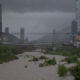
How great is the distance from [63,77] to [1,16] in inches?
1600

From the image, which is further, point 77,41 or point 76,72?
point 77,41

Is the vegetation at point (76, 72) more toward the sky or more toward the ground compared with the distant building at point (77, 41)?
more toward the sky

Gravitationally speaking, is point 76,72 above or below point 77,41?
above

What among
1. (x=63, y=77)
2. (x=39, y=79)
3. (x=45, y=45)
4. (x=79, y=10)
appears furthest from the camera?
(x=45, y=45)

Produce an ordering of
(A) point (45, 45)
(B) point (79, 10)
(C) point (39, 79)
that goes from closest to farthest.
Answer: (C) point (39, 79) < (B) point (79, 10) < (A) point (45, 45)

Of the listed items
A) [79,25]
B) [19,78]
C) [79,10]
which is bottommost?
[19,78]

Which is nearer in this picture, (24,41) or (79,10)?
(79,10)

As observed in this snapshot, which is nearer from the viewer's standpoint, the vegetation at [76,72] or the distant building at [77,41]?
the vegetation at [76,72]

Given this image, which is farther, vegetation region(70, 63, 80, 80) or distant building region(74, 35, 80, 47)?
distant building region(74, 35, 80, 47)

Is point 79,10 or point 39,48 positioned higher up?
point 79,10

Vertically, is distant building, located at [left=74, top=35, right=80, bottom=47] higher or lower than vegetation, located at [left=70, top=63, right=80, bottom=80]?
lower

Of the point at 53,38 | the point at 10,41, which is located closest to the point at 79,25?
the point at 53,38

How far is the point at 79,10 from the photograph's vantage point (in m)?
48.5

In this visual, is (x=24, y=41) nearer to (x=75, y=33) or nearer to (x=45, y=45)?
(x=45, y=45)
